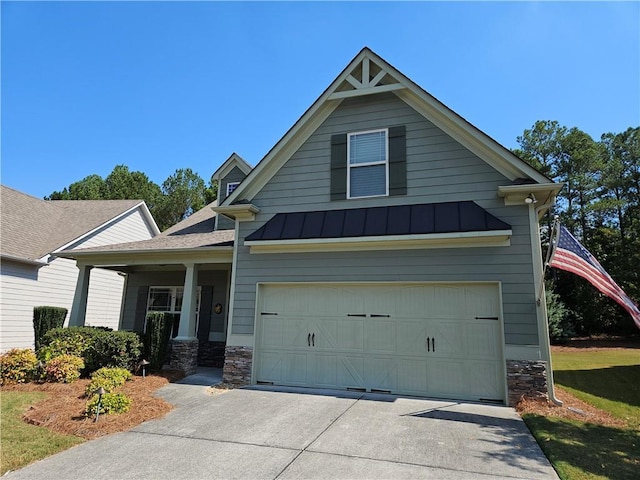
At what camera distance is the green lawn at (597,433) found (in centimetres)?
455

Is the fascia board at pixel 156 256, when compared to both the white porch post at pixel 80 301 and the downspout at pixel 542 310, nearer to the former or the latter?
the white porch post at pixel 80 301

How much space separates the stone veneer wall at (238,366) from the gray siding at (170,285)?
3.20 m

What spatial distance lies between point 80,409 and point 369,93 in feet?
29.6

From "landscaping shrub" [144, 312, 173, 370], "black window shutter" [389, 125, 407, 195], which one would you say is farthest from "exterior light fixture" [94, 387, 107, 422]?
"black window shutter" [389, 125, 407, 195]

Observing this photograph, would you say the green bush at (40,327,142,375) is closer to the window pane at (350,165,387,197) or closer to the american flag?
the window pane at (350,165,387,197)

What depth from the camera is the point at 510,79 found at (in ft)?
31.8

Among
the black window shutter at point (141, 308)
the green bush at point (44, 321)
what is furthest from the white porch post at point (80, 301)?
the black window shutter at point (141, 308)

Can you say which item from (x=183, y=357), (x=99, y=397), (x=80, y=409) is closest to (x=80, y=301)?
(x=183, y=357)

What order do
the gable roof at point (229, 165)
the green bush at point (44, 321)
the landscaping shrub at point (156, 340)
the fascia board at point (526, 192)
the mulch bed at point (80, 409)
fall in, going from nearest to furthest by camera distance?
the mulch bed at point (80, 409) < the fascia board at point (526, 192) < the landscaping shrub at point (156, 340) < the green bush at point (44, 321) < the gable roof at point (229, 165)

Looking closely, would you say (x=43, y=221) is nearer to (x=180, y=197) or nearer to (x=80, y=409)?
(x=80, y=409)

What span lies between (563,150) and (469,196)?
92.0ft

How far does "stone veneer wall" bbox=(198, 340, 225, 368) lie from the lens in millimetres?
12203

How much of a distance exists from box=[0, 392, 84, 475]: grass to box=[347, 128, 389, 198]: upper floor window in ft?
23.6

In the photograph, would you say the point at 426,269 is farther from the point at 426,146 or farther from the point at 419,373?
the point at 426,146
